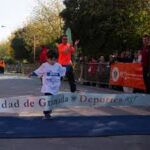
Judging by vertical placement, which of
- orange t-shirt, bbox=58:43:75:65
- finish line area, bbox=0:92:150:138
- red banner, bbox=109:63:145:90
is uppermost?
orange t-shirt, bbox=58:43:75:65

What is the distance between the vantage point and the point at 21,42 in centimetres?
8781

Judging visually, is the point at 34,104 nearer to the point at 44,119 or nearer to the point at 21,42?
the point at 44,119

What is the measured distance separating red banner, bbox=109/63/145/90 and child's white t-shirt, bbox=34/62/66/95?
8.27 m

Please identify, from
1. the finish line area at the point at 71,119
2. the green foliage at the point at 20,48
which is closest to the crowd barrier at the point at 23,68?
the green foliage at the point at 20,48

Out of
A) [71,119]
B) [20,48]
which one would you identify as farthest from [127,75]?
[20,48]

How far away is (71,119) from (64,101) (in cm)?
41

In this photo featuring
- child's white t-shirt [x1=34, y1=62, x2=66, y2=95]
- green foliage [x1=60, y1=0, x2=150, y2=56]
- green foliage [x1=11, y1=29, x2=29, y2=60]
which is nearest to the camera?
child's white t-shirt [x1=34, y1=62, x2=66, y2=95]

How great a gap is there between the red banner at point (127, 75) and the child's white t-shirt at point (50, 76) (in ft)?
27.1

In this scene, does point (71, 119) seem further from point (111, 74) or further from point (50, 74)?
point (111, 74)

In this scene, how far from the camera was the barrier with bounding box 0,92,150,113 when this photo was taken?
438 inches

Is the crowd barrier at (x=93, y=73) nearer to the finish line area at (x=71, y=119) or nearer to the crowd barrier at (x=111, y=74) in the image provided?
the crowd barrier at (x=111, y=74)

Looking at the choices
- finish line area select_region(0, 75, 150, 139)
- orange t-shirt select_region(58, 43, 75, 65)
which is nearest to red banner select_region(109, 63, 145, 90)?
orange t-shirt select_region(58, 43, 75, 65)

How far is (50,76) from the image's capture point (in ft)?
37.7

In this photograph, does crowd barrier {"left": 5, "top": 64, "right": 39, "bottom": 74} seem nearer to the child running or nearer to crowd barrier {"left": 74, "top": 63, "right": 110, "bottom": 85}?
crowd barrier {"left": 74, "top": 63, "right": 110, "bottom": 85}
